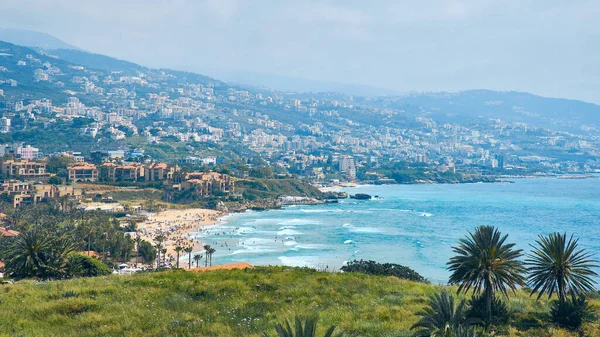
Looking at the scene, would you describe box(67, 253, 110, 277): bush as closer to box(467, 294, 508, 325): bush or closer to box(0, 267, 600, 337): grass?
box(0, 267, 600, 337): grass

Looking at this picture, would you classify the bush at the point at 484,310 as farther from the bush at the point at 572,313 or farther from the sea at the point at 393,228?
the sea at the point at 393,228

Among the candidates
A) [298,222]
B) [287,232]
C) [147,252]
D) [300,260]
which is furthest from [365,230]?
[147,252]

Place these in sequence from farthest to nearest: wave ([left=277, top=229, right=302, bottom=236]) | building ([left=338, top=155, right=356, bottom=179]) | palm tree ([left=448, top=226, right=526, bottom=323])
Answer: building ([left=338, top=155, right=356, bottom=179])
wave ([left=277, top=229, right=302, bottom=236])
palm tree ([left=448, top=226, right=526, bottom=323])

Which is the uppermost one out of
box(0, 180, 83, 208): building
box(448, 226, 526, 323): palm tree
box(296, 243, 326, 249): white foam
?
box(448, 226, 526, 323): palm tree

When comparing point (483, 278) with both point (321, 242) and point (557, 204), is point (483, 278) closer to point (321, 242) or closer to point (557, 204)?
point (321, 242)

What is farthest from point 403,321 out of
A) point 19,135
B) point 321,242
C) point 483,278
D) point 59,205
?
point 19,135

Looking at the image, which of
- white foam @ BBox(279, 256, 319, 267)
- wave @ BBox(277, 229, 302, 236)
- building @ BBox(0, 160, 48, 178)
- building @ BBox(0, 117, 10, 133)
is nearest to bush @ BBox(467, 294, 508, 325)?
white foam @ BBox(279, 256, 319, 267)
